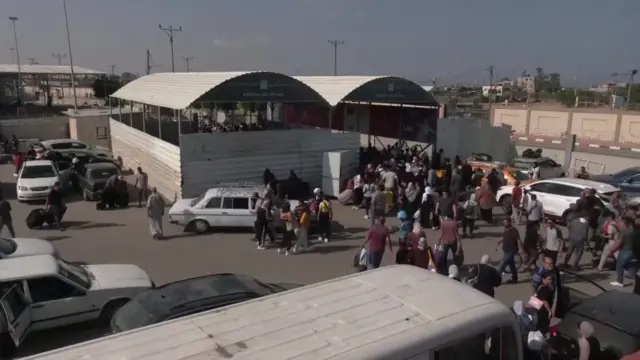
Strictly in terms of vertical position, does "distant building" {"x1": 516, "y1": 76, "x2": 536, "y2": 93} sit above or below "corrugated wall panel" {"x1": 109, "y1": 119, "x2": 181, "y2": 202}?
above

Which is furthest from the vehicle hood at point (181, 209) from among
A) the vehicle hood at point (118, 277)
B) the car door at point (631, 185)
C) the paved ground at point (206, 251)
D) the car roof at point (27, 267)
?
the car door at point (631, 185)

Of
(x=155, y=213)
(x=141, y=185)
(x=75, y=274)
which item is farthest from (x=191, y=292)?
Answer: (x=141, y=185)

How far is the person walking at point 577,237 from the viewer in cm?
1182

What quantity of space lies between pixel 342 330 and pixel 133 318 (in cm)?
369

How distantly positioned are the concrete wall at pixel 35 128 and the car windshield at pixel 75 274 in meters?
25.6

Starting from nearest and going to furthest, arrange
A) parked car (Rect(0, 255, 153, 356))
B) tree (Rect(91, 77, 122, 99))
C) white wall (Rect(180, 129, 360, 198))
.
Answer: parked car (Rect(0, 255, 153, 356)) → white wall (Rect(180, 129, 360, 198)) → tree (Rect(91, 77, 122, 99))

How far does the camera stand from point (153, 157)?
20297 millimetres

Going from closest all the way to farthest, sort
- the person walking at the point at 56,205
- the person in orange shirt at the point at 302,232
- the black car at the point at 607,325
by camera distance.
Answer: the black car at the point at 607,325, the person in orange shirt at the point at 302,232, the person walking at the point at 56,205

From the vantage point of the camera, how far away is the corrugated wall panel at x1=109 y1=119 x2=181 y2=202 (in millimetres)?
17875

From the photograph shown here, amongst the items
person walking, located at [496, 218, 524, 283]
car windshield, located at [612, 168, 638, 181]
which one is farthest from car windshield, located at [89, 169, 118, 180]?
car windshield, located at [612, 168, 638, 181]

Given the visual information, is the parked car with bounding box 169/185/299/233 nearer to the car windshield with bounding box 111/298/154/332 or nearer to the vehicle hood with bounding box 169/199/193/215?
the vehicle hood with bounding box 169/199/193/215

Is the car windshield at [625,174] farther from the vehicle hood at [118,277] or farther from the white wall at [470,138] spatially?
the vehicle hood at [118,277]

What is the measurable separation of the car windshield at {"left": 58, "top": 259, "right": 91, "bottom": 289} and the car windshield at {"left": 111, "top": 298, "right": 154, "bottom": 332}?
6.26 feet

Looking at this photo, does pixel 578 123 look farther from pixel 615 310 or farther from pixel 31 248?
pixel 31 248
